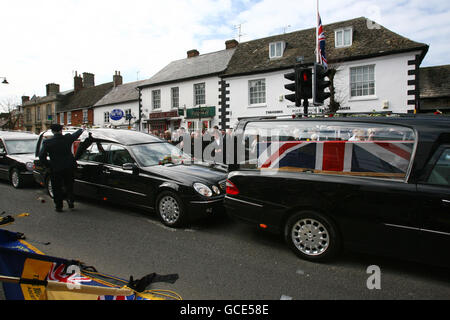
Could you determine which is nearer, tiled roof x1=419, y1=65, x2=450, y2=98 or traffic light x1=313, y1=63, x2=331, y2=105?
traffic light x1=313, y1=63, x2=331, y2=105

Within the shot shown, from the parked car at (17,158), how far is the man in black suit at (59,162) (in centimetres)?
330

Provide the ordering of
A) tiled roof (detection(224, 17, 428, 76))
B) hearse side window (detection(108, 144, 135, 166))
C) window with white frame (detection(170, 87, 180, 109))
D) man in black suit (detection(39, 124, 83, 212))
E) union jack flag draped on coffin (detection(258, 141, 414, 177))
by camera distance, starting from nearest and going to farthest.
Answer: union jack flag draped on coffin (detection(258, 141, 414, 177)) < hearse side window (detection(108, 144, 135, 166)) < man in black suit (detection(39, 124, 83, 212)) < tiled roof (detection(224, 17, 428, 76)) < window with white frame (detection(170, 87, 180, 109))

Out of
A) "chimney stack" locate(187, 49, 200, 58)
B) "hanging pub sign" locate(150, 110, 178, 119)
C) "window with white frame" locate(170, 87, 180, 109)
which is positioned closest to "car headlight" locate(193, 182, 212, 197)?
"hanging pub sign" locate(150, 110, 178, 119)

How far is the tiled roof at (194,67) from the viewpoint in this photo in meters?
23.7

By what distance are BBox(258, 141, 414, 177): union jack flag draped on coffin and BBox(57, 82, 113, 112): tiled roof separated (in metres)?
37.1

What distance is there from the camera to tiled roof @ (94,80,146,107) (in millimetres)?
31372

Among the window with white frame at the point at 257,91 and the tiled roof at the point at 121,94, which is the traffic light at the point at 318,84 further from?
the tiled roof at the point at 121,94

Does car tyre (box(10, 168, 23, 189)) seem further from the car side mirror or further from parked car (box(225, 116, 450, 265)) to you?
parked car (box(225, 116, 450, 265))

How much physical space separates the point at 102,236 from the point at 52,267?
2396 millimetres

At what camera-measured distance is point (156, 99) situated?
27172 mm

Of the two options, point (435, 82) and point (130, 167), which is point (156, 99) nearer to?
point (130, 167)

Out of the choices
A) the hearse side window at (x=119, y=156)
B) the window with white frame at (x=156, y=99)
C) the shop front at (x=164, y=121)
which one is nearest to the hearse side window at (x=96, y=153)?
the hearse side window at (x=119, y=156)

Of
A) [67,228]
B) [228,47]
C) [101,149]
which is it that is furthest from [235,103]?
[67,228]

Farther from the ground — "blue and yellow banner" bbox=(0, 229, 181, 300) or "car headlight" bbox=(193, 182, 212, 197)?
"car headlight" bbox=(193, 182, 212, 197)
